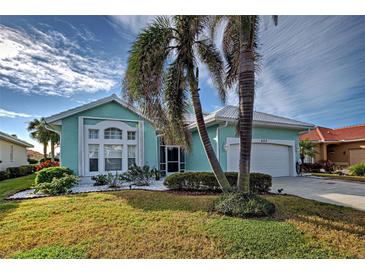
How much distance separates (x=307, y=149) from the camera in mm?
16828

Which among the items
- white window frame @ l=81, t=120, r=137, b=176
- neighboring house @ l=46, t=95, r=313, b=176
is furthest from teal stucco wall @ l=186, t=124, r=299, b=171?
white window frame @ l=81, t=120, r=137, b=176

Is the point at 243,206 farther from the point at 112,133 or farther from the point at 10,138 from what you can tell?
the point at 10,138

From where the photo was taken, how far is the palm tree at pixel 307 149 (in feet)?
54.0

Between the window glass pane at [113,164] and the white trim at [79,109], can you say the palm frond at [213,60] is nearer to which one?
the white trim at [79,109]

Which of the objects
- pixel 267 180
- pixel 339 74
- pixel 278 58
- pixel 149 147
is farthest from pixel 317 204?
pixel 149 147

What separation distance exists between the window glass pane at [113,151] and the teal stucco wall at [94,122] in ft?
5.12

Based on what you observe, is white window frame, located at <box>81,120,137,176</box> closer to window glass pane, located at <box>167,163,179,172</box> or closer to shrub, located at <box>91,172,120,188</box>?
Answer: shrub, located at <box>91,172,120,188</box>

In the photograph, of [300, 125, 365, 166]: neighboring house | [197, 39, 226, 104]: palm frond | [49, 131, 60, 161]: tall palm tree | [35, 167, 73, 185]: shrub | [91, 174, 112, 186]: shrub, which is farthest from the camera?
[49, 131, 60, 161]: tall palm tree

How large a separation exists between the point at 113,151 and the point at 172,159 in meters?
4.55

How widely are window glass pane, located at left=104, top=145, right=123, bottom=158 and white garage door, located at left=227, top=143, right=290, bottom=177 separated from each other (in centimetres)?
699

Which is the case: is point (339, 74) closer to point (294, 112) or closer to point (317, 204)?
point (294, 112)

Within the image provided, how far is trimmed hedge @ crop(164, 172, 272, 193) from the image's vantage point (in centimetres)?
859

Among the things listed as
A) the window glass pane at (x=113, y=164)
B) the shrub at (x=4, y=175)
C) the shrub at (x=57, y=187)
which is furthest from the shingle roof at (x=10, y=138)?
the shrub at (x=57, y=187)
